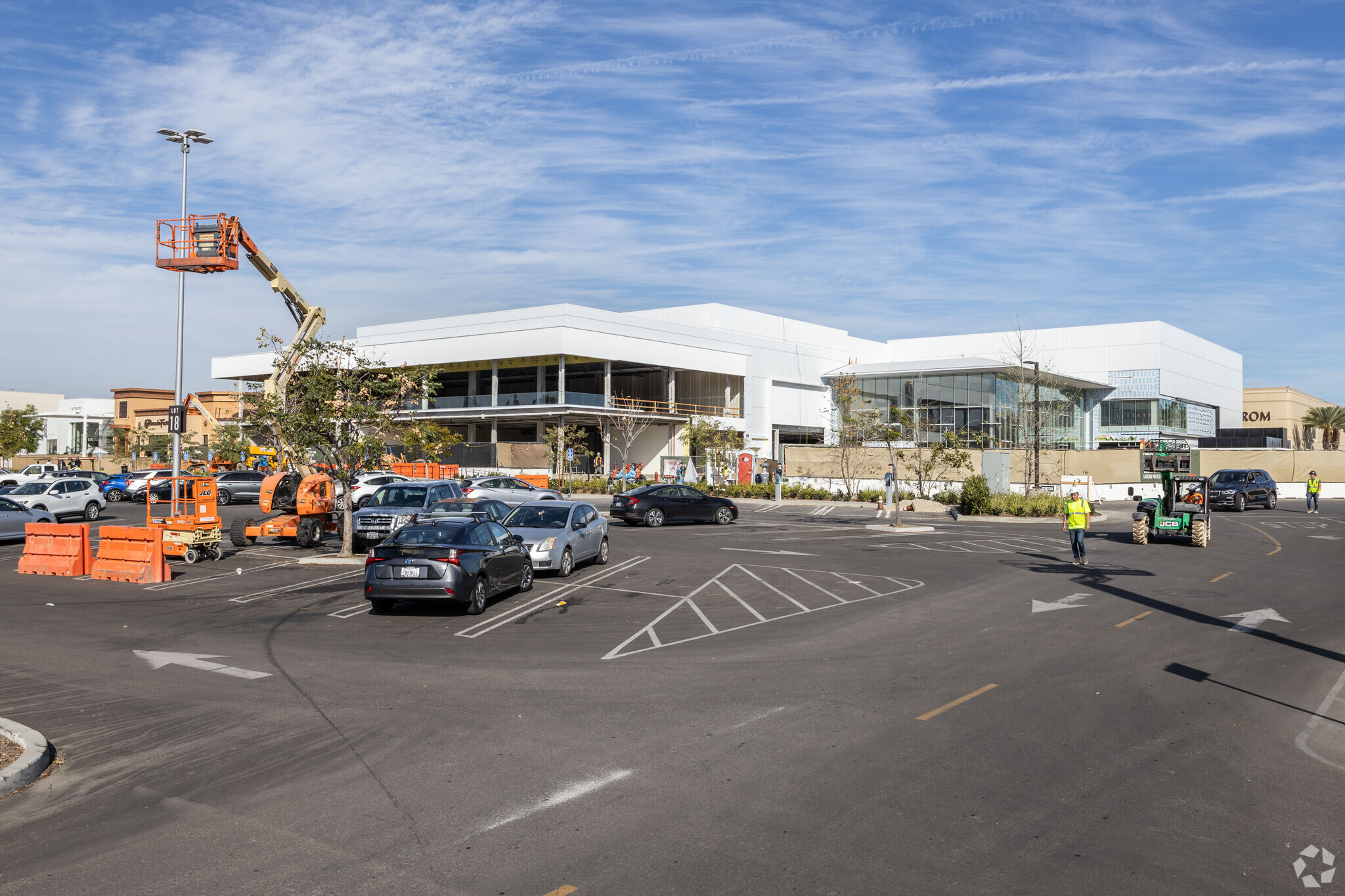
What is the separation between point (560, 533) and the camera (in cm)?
1894

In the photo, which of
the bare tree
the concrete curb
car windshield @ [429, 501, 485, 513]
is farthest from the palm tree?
the concrete curb

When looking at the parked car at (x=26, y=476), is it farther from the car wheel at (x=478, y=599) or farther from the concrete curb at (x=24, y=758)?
the concrete curb at (x=24, y=758)

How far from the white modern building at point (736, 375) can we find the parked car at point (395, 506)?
3598 centimetres

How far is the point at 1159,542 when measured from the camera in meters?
26.4

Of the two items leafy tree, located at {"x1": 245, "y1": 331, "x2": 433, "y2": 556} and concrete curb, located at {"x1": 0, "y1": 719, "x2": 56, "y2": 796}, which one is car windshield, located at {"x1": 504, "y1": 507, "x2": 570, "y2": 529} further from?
concrete curb, located at {"x1": 0, "y1": 719, "x2": 56, "y2": 796}

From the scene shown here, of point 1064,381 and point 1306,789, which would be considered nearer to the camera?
point 1306,789

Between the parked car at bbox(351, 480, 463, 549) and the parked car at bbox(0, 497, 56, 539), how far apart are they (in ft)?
32.7

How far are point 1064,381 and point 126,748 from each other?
73.8 meters

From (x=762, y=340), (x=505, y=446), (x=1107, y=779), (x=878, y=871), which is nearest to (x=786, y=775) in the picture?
(x=878, y=871)

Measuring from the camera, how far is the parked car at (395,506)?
2306 centimetres

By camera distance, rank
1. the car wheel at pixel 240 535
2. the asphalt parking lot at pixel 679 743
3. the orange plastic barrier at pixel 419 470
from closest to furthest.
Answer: the asphalt parking lot at pixel 679 743 < the car wheel at pixel 240 535 < the orange plastic barrier at pixel 419 470

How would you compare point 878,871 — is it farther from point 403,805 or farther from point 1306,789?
point 1306,789
